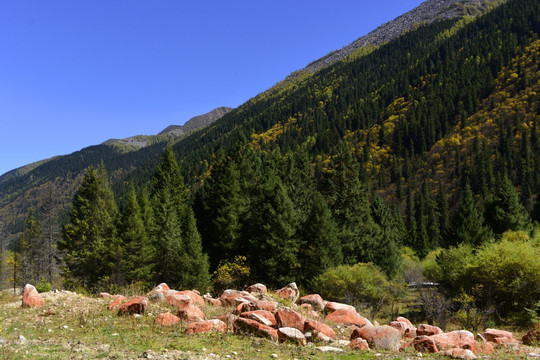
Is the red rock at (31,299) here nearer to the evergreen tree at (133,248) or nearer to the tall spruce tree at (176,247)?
the tall spruce tree at (176,247)

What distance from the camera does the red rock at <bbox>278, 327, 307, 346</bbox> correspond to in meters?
10.7

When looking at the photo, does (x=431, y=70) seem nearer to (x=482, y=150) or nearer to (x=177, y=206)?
(x=482, y=150)

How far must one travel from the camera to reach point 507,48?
142625 mm

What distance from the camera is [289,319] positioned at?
11.9 m

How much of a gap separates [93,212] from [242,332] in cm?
3269

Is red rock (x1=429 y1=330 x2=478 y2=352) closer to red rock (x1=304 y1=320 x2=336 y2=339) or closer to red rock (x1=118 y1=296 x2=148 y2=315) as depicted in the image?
red rock (x1=304 y1=320 x2=336 y2=339)

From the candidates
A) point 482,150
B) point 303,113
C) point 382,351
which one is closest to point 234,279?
point 382,351

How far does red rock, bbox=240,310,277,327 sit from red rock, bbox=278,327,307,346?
899 millimetres

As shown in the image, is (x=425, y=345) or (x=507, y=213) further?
(x=507, y=213)

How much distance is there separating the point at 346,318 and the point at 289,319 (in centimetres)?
477

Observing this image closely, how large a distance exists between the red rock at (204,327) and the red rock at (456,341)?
7336 mm

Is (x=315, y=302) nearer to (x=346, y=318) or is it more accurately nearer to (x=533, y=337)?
(x=346, y=318)

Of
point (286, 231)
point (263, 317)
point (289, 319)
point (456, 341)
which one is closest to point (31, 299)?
point (263, 317)

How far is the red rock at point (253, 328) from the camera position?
1108 cm
